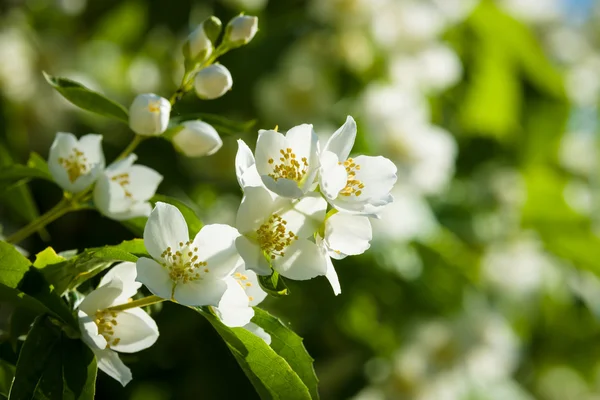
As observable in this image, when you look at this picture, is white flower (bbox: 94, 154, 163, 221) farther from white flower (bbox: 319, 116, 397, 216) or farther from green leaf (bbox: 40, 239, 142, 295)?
white flower (bbox: 319, 116, 397, 216)

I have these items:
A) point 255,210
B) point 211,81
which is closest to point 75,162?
point 211,81

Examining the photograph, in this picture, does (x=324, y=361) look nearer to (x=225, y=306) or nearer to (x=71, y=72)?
(x=71, y=72)

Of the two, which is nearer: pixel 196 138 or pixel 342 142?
pixel 342 142

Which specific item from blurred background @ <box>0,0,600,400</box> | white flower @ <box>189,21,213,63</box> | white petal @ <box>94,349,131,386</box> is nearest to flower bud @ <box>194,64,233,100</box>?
white flower @ <box>189,21,213,63</box>

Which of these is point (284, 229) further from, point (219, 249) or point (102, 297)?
point (102, 297)

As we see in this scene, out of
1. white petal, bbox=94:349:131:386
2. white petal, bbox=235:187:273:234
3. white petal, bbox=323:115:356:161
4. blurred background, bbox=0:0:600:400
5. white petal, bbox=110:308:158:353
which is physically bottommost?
blurred background, bbox=0:0:600:400

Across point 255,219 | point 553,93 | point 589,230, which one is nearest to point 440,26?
point 553,93
